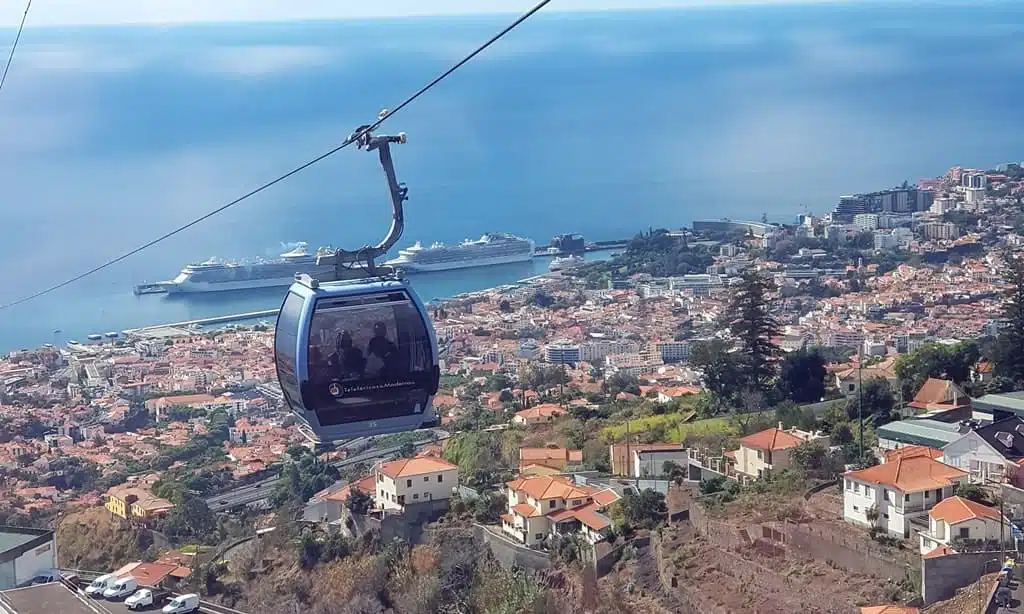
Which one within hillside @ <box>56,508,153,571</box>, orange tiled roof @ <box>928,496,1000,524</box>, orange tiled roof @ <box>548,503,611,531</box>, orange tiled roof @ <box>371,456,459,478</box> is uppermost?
orange tiled roof @ <box>928,496,1000,524</box>

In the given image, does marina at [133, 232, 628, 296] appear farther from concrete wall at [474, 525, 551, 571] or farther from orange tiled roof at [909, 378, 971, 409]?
concrete wall at [474, 525, 551, 571]

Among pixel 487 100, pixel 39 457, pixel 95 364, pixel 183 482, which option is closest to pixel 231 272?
pixel 95 364

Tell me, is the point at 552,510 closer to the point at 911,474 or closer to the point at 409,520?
the point at 409,520

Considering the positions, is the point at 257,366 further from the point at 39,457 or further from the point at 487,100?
the point at 487,100

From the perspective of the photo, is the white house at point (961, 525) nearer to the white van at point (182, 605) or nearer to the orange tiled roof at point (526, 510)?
the orange tiled roof at point (526, 510)

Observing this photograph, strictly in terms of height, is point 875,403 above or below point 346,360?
below

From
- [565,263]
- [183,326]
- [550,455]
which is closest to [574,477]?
[550,455]

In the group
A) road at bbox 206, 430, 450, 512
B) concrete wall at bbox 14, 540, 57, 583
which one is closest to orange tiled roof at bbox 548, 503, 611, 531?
concrete wall at bbox 14, 540, 57, 583
